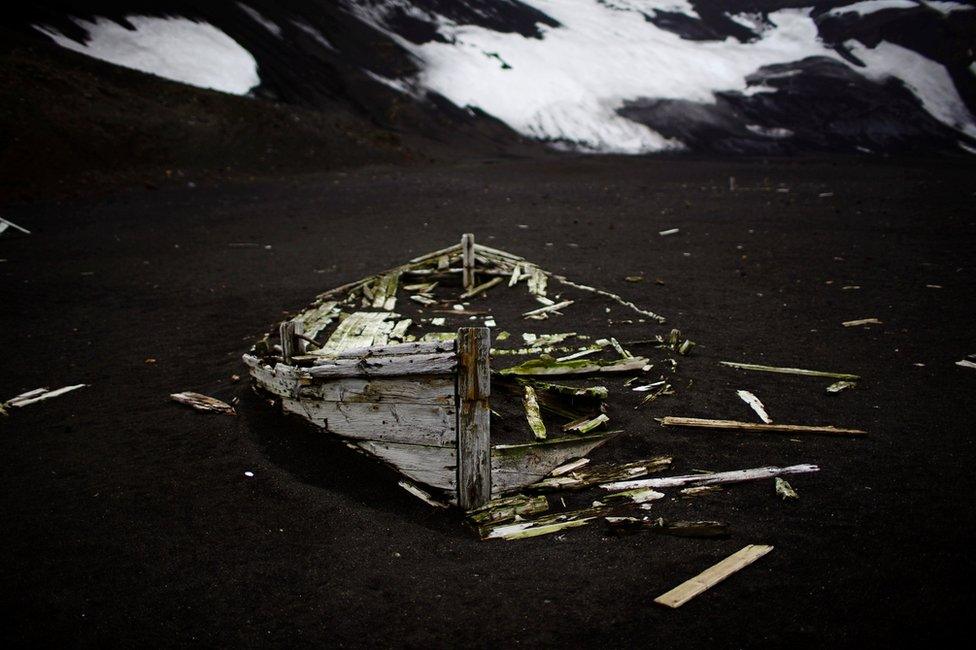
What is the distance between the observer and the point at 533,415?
239 inches

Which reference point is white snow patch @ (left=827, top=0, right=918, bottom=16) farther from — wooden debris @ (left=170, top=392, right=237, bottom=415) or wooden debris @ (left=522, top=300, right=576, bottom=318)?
wooden debris @ (left=170, top=392, right=237, bottom=415)

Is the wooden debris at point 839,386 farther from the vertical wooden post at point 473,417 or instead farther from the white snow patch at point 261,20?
the white snow patch at point 261,20

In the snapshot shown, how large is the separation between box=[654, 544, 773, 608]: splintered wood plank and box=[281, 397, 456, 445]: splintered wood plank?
1949 millimetres

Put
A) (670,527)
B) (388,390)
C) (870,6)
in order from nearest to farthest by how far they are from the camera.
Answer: (670,527), (388,390), (870,6)

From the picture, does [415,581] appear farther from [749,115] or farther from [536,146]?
[749,115]

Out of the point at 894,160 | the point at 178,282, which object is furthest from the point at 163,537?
the point at 894,160

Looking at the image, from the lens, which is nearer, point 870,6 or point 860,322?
point 860,322

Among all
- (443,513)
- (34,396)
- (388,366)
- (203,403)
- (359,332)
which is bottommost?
(34,396)

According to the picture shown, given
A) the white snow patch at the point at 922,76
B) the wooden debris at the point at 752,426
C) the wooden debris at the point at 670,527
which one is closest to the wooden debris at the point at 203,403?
the wooden debris at the point at 670,527

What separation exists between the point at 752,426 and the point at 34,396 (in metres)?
8.29

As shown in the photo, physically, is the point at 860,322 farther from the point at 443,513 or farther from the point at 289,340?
the point at 289,340

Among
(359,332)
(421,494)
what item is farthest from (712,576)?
(359,332)

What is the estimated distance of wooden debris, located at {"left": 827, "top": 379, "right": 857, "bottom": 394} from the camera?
6945mm

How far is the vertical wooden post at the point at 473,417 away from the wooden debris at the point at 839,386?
174 inches
